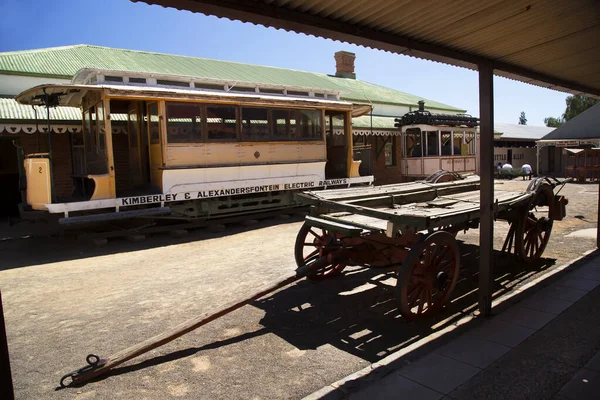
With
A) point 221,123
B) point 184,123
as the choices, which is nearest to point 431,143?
point 221,123

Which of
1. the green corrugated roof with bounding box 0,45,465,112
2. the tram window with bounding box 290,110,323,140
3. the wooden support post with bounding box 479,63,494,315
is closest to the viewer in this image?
the wooden support post with bounding box 479,63,494,315

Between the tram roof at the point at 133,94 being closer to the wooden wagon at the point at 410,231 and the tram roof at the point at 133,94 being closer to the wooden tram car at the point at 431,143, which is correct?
the wooden wagon at the point at 410,231

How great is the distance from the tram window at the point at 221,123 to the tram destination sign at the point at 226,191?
134 centimetres

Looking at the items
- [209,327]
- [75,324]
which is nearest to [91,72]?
[75,324]

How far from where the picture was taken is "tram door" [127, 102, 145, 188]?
35.7ft

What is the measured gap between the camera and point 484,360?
3680mm

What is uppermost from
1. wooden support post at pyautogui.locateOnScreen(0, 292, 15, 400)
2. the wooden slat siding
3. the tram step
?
the wooden slat siding

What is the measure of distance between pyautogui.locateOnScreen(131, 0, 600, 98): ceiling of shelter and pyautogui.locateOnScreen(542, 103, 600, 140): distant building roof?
22.6 m

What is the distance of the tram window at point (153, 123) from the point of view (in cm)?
1003

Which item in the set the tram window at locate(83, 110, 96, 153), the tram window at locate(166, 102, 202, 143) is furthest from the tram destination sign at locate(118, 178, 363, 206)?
the tram window at locate(83, 110, 96, 153)

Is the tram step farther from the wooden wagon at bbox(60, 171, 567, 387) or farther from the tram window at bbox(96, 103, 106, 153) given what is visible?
the wooden wagon at bbox(60, 171, 567, 387)

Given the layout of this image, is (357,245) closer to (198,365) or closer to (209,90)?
(198,365)

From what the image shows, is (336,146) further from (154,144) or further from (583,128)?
(583,128)

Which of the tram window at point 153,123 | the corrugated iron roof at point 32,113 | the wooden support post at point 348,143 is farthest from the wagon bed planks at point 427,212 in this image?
the corrugated iron roof at point 32,113
